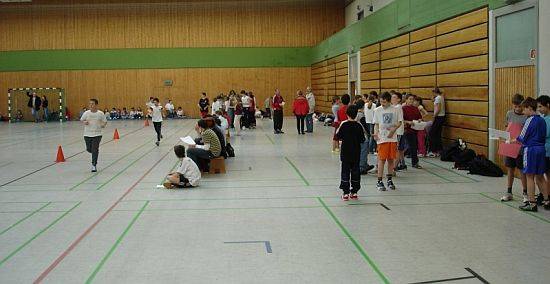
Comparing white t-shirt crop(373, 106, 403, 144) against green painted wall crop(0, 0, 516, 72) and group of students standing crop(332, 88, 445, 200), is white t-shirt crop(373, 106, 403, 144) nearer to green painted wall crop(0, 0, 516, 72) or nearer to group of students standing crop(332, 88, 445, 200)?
group of students standing crop(332, 88, 445, 200)

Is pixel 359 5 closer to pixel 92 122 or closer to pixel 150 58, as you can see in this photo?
pixel 150 58

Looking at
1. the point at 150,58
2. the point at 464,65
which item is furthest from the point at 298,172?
the point at 150,58

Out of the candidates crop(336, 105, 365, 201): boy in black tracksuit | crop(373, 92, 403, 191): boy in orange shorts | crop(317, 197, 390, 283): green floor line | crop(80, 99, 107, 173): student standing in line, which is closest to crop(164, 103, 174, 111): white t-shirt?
crop(80, 99, 107, 173): student standing in line

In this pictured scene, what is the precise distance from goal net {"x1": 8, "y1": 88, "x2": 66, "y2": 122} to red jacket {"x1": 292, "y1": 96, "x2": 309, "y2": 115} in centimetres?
2239

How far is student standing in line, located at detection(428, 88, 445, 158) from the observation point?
52.5 ft

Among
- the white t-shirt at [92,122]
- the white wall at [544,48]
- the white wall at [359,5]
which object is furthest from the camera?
the white wall at [359,5]

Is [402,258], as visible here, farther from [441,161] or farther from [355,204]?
[441,161]

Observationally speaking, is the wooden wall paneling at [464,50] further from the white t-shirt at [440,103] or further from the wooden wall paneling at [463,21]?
the white t-shirt at [440,103]

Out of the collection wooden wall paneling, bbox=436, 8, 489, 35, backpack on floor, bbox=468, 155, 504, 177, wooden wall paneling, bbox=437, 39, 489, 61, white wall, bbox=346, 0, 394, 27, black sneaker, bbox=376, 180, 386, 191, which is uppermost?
white wall, bbox=346, 0, 394, 27

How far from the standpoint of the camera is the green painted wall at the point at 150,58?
133 feet

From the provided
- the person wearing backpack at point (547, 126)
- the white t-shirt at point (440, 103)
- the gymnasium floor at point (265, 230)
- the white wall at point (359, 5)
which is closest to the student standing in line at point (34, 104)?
the white wall at point (359, 5)

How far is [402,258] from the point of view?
6.54 metres

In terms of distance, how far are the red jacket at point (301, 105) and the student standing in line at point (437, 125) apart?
817cm

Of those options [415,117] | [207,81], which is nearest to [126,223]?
[415,117]
